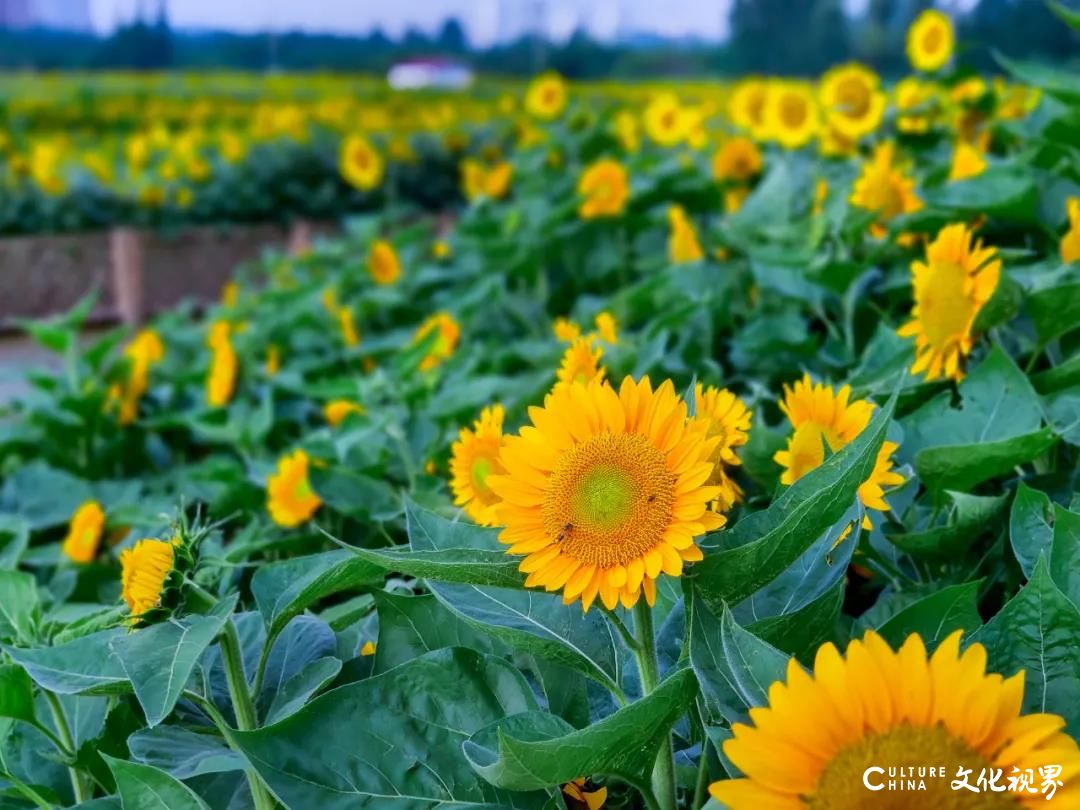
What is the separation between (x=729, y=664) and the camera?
747 mm

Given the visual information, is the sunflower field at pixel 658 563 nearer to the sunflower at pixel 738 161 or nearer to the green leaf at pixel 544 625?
the green leaf at pixel 544 625

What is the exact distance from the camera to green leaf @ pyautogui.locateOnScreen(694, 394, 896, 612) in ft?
2.45

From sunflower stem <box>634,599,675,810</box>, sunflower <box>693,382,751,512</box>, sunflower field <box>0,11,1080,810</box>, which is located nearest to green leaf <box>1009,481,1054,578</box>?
sunflower field <box>0,11,1080,810</box>

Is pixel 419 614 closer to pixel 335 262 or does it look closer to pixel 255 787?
pixel 255 787

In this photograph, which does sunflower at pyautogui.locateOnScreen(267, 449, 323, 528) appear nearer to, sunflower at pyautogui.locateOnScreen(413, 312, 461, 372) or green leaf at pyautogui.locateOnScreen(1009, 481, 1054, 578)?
sunflower at pyautogui.locateOnScreen(413, 312, 461, 372)

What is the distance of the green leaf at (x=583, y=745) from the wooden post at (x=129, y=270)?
576 cm

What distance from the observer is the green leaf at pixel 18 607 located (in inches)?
45.7

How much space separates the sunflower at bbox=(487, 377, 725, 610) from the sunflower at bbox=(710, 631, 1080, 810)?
144 mm

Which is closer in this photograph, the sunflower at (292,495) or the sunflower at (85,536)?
the sunflower at (292,495)

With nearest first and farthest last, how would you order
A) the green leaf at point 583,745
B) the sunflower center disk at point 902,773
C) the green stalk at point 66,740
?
the sunflower center disk at point 902,773
the green leaf at point 583,745
the green stalk at point 66,740

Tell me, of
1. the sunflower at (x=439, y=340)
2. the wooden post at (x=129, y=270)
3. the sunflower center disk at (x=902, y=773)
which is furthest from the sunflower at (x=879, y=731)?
the wooden post at (x=129, y=270)

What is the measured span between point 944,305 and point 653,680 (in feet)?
2.10

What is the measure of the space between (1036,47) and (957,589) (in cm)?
329

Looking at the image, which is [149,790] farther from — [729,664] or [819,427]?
[819,427]
